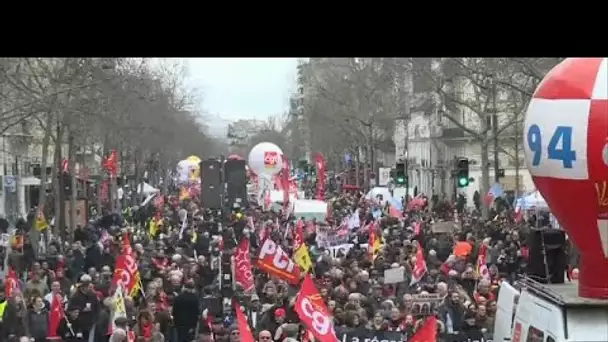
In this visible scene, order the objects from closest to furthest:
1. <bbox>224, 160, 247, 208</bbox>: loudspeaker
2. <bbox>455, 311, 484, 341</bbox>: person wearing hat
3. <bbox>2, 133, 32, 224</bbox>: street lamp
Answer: <bbox>455, 311, 484, 341</bbox>: person wearing hat, <bbox>2, 133, 32, 224</bbox>: street lamp, <bbox>224, 160, 247, 208</bbox>: loudspeaker

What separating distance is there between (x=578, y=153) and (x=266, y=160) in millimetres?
46861

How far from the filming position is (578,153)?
9.20 metres

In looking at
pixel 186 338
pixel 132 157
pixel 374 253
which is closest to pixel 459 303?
pixel 186 338

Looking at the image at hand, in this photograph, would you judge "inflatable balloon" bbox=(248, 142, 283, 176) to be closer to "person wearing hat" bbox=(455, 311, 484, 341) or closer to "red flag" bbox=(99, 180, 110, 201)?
"red flag" bbox=(99, 180, 110, 201)

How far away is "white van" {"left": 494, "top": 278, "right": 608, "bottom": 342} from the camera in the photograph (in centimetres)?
788

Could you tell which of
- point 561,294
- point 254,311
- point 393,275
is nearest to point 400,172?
point 393,275

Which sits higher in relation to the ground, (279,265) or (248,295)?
(279,265)

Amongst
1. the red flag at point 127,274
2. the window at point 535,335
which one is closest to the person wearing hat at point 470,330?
the window at point 535,335

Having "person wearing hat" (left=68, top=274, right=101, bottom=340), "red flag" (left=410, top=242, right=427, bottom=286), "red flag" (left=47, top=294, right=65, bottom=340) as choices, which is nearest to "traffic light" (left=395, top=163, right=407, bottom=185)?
"red flag" (left=410, top=242, right=427, bottom=286)

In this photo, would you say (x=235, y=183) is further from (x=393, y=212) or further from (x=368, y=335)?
(x=368, y=335)

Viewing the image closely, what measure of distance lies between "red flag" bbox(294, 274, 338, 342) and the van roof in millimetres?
2673

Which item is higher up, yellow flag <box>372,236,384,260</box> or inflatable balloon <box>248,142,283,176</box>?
inflatable balloon <box>248,142,283,176</box>

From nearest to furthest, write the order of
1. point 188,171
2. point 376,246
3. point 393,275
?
point 393,275
point 376,246
point 188,171
